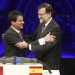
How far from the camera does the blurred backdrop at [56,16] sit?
14.1 ft

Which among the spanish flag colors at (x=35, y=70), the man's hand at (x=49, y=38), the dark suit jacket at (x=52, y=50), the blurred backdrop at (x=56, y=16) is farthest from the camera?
the blurred backdrop at (x=56, y=16)

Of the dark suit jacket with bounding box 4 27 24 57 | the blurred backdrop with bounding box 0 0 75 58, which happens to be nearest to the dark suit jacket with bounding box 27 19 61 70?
the dark suit jacket with bounding box 4 27 24 57

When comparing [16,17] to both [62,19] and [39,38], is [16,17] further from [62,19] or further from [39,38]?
[62,19]

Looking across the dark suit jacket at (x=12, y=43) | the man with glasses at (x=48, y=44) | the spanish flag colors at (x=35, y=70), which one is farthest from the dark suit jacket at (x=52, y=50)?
the spanish flag colors at (x=35, y=70)

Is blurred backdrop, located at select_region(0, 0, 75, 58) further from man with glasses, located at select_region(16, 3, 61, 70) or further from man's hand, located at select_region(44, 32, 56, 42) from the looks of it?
man's hand, located at select_region(44, 32, 56, 42)

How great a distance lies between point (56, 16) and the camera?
4.30 m

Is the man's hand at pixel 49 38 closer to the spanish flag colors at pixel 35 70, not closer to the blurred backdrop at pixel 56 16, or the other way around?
the spanish flag colors at pixel 35 70

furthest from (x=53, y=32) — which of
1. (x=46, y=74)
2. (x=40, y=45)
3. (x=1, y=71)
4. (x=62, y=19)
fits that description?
(x=62, y=19)

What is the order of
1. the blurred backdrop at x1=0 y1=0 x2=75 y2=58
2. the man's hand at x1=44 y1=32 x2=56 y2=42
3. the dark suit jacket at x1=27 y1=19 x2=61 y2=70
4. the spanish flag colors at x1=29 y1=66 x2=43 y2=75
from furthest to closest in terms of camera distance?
the blurred backdrop at x1=0 y1=0 x2=75 y2=58 → the dark suit jacket at x1=27 y1=19 x2=61 y2=70 → the man's hand at x1=44 y1=32 x2=56 y2=42 → the spanish flag colors at x1=29 y1=66 x2=43 y2=75

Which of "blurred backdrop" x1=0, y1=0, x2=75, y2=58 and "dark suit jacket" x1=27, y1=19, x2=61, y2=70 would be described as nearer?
"dark suit jacket" x1=27, y1=19, x2=61, y2=70

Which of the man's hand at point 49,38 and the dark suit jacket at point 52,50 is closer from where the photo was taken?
the man's hand at point 49,38

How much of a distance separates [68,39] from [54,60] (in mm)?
1530

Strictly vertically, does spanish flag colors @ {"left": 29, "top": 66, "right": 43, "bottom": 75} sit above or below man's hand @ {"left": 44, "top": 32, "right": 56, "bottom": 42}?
below

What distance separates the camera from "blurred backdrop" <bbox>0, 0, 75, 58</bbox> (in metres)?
4.29
